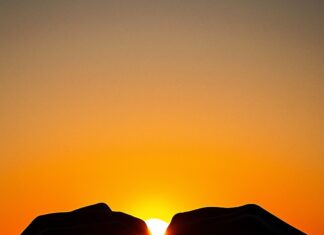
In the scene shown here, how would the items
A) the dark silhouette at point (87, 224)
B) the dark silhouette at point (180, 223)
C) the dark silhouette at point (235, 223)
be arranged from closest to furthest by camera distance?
the dark silhouette at point (235, 223)
the dark silhouette at point (180, 223)
the dark silhouette at point (87, 224)

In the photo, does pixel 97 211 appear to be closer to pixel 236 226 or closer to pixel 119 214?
pixel 119 214

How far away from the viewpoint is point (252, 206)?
1775 cm

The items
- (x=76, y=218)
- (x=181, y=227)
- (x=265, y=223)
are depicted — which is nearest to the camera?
(x=265, y=223)

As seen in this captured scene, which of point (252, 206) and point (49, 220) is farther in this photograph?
point (49, 220)

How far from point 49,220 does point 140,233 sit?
407cm

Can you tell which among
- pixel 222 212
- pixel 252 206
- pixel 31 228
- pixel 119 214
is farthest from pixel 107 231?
pixel 252 206

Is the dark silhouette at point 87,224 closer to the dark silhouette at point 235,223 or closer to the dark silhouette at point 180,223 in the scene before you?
the dark silhouette at point 180,223

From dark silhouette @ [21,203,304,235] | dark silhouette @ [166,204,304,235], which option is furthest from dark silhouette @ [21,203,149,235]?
dark silhouette @ [166,204,304,235]

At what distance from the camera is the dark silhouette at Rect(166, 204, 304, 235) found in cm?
1714

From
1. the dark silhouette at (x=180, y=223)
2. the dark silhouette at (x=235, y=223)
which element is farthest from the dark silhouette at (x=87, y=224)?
the dark silhouette at (x=235, y=223)

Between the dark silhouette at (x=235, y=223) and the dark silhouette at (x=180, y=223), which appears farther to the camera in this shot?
the dark silhouette at (x=180, y=223)

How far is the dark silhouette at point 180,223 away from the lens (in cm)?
1728

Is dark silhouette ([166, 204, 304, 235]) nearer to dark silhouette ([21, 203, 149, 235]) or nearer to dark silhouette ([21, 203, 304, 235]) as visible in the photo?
dark silhouette ([21, 203, 304, 235])

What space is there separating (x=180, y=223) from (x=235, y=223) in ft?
8.28
